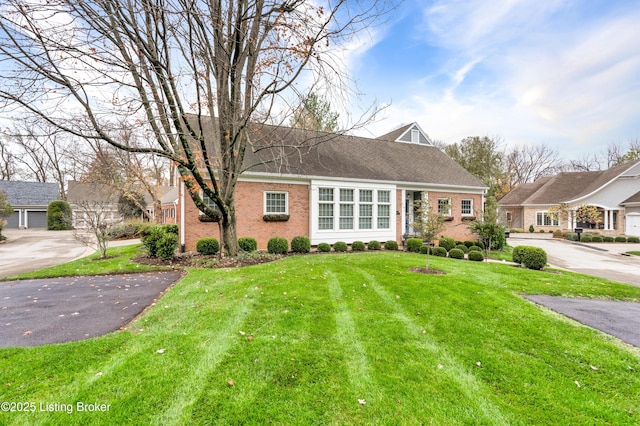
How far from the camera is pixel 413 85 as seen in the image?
35.3 ft

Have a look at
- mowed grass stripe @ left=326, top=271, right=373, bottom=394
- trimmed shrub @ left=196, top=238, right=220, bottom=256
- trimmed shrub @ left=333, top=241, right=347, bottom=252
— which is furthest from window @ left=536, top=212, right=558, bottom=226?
trimmed shrub @ left=196, top=238, right=220, bottom=256

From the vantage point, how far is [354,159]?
15.1 m

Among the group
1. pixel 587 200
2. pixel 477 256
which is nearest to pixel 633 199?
pixel 587 200

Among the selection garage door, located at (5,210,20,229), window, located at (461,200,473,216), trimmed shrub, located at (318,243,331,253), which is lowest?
trimmed shrub, located at (318,243,331,253)

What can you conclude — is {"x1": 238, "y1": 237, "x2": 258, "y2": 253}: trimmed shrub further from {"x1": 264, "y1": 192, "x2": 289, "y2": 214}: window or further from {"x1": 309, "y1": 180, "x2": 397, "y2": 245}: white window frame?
{"x1": 309, "y1": 180, "x2": 397, "y2": 245}: white window frame

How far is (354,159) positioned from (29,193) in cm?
3824

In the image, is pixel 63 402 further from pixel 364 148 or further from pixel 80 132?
pixel 364 148

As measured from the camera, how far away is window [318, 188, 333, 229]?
1274cm

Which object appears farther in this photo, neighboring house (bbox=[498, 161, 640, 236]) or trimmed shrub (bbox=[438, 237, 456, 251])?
neighboring house (bbox=[498, 161, 640, 236])

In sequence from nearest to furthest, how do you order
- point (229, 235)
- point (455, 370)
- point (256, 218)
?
1. point (455, 370)
2. point (229, 235)
3. point (256, 218)

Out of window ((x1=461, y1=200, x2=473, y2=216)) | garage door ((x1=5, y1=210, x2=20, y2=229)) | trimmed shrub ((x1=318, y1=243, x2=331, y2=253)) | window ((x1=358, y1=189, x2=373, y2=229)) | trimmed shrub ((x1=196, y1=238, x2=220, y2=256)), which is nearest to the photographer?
trimmed shrub ((x1=196, y1=238, x2=220, y2=256))

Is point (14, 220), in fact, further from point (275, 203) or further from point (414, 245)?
point (414, 245)

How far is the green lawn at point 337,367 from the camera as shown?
245 centimetres

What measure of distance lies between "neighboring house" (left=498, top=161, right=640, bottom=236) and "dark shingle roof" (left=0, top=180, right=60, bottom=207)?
46.1 metres
